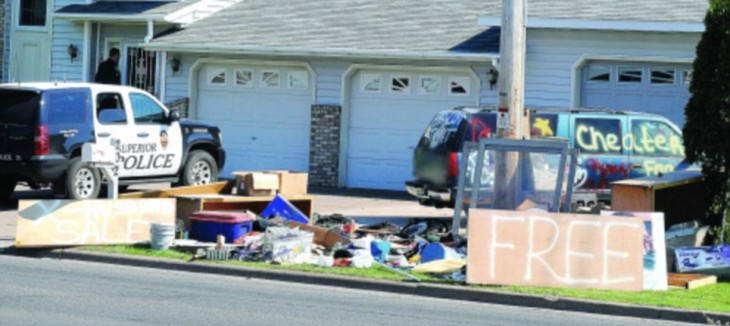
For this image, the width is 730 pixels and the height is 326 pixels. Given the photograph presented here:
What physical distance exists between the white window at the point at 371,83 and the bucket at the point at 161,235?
11.0 meters

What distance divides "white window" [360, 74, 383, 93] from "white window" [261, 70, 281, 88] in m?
1.97

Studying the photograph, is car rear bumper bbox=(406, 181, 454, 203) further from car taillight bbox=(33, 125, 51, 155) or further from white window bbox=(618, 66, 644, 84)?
white window bbox=(618, 66, 644, 84)

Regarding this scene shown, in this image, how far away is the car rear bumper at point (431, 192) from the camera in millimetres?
21281

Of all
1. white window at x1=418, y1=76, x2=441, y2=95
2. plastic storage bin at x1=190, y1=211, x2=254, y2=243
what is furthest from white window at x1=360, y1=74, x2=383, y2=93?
plastic storage bin at x1=190, y1=211, x2=254, y2=243

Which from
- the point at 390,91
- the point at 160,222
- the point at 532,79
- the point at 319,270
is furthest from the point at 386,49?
the point at 319,270

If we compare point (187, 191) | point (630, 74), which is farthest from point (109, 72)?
point (630, 74)

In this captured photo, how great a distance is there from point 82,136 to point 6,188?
1.84 m

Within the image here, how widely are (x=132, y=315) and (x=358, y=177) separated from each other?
52.2 feet

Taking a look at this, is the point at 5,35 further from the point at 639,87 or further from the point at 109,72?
the point at 639,87

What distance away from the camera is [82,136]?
22.7m

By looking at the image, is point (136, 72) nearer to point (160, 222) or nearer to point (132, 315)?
point (160, 222)

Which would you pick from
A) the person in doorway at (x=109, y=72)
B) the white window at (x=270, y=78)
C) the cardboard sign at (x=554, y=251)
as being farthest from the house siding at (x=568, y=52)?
the cardboard sign at (x=554, y=251)

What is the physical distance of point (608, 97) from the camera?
85.1 ft

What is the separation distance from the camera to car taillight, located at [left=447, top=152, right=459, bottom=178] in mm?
21234
